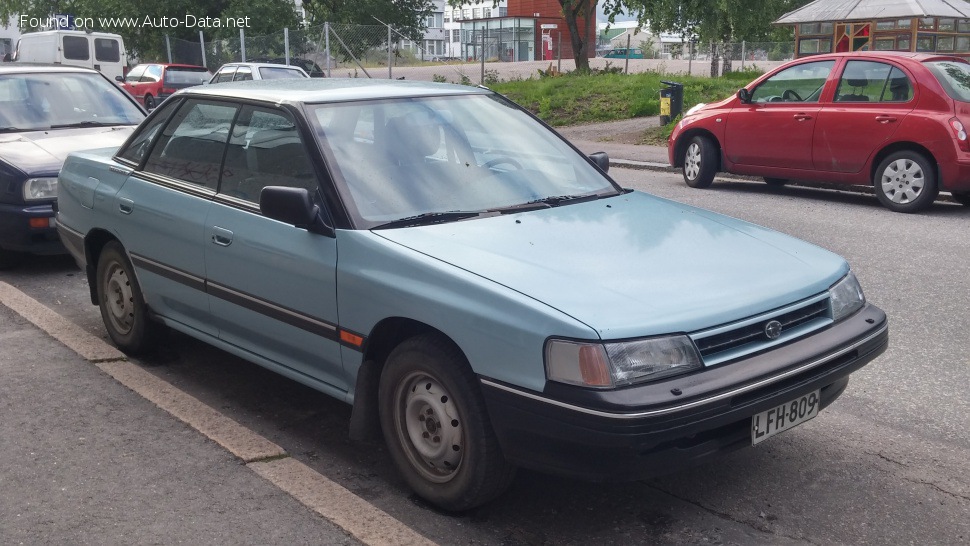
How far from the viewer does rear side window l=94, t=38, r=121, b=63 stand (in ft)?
116

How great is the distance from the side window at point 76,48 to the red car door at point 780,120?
28.1m

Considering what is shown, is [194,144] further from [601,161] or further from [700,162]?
[700,162]

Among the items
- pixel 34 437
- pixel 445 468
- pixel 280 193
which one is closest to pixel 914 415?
pixel 445 468

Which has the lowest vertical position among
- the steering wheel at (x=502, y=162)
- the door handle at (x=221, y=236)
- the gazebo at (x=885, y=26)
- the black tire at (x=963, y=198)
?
the black tire at (x=963, y=198)

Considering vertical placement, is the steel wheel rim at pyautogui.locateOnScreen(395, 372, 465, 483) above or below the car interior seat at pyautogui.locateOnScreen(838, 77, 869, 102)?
below

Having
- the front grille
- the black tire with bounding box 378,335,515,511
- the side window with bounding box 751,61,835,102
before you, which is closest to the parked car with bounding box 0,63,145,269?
the black tire with bounding box 378,335,515,511

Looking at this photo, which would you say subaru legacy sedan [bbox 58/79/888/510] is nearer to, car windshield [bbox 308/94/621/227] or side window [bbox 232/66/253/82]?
car windshield [bbox 308/94/621/227]

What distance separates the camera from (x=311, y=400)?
511cm

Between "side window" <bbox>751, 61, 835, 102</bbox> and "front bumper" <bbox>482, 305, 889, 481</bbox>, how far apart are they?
28.1ft

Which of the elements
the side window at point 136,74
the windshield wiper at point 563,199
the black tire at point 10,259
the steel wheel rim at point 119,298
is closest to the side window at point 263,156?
the windshield wiper at point 563,199

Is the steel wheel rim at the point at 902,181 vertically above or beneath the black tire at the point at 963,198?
above

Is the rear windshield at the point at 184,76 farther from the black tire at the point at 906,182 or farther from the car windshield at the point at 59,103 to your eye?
the black tire at the point at 906,182

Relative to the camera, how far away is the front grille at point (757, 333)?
3.39 metres

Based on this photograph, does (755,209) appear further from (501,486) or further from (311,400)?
(501,486)
